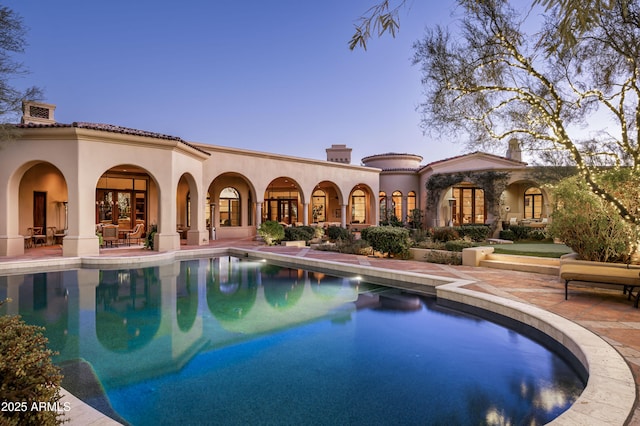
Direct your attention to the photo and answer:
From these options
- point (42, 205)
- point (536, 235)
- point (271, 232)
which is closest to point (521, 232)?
point (536, 235)

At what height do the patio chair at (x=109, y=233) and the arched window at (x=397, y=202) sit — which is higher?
the arched window at (x=397, y=202)

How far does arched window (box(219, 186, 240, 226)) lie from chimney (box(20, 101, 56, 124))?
937 centimetres

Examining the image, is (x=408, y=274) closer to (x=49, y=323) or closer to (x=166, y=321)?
(x=166, y=321)

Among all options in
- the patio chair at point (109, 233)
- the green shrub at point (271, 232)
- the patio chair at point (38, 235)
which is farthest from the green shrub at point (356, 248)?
the patio chair at point (38, 235)

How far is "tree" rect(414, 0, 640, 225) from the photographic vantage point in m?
7.46

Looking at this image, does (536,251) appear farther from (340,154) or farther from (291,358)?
(340,154)

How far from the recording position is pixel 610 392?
3.26 metres

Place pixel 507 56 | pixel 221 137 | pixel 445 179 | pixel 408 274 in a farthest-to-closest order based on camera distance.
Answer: pixel 221 137, pixel 445 179, pixel 408 274, pixel 507 56

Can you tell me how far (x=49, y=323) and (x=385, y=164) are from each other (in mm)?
25741

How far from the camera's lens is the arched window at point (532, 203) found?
78.1 feet

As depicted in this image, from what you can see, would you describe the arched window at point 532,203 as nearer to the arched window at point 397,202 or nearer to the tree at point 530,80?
the arched window at point 397,202

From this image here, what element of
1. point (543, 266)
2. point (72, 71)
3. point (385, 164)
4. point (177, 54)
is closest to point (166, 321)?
point (543, 266)

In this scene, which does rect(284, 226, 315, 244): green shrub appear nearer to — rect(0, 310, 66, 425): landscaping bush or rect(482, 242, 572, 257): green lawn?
rect(482, 242, 572, 257): green lawn

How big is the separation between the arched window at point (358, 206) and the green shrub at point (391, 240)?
50.1 feet
